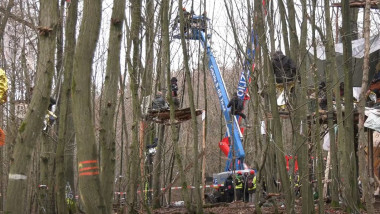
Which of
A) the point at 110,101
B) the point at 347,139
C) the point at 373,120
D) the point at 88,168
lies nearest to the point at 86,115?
the point at 88,168

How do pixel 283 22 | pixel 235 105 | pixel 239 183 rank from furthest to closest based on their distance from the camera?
pixel 239 183 < pixel 235 105 < pixel 283 22

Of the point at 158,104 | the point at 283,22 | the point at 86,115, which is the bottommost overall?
the point at 86,115

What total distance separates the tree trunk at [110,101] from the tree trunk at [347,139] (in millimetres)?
5602

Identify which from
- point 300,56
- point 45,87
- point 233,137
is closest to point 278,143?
point 300,56

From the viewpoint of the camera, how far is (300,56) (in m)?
8.30

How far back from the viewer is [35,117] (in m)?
4.91

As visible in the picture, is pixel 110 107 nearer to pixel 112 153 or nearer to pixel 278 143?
pixel 112 153

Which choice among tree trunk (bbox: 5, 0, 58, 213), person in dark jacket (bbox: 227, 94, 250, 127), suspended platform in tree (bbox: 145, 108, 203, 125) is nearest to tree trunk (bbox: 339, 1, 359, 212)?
suspended platform in tree (bbox: 145, 108, 203, 125)

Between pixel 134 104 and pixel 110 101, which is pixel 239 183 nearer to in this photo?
pixel 134 104

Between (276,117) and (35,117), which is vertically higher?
(276,117)

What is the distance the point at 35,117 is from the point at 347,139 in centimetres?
713

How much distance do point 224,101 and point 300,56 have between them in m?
9.31

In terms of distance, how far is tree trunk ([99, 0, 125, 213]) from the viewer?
5.04 m

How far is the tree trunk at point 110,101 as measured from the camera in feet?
16.5
